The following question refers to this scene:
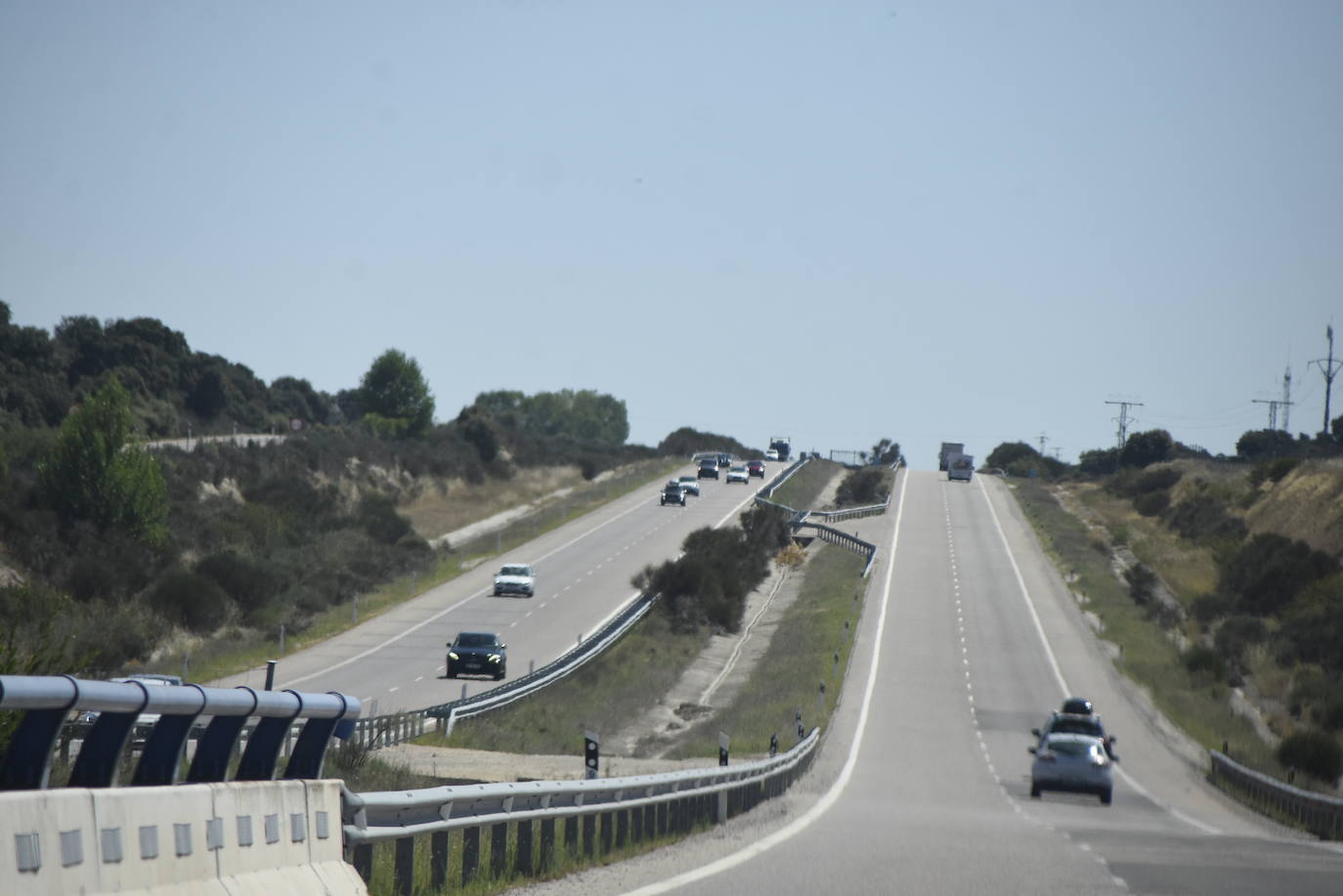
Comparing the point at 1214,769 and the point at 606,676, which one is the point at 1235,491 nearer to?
the point at 606,676

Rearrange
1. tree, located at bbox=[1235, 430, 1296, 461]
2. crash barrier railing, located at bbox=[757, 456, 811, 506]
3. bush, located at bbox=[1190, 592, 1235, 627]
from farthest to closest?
tree, located at bbox=[1235, 430, 1296, 461] < crash barrier railing, located at bbox=[757, 456, 811, 506] < bush, located at bbox=[1190, 592, 1235, 627]

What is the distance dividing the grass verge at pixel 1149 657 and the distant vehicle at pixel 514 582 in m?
22.5

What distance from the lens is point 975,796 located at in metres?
28.7

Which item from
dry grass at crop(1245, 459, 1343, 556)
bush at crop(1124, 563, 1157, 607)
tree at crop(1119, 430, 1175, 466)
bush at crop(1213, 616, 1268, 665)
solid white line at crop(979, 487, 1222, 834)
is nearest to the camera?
solid white line at crop(979, 487, 1222, 834)

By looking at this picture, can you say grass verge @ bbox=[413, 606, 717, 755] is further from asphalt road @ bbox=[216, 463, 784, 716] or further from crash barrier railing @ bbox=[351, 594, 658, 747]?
asphalt road @ bbox=[216, 463, 784, 716]

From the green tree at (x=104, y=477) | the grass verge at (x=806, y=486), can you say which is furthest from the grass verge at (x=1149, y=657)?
the green tree at (x=104, y=477)

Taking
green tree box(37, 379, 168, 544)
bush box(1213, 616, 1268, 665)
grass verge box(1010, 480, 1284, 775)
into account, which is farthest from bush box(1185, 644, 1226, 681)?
green tree box(37, 379, 168, 544)

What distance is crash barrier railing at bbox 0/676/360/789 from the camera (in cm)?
603

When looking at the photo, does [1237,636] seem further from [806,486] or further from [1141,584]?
[806,486]

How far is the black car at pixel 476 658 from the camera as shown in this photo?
4572 centimetres

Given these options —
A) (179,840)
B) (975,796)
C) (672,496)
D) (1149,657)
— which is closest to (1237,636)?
(1149,657)

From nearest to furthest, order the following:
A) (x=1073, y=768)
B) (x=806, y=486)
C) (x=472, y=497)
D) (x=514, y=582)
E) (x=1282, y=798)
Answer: (x=1282, y=798) → (x=1073, y=768) → (x=514, y=582) → (x=472, y=497) → (x=806, y=486)

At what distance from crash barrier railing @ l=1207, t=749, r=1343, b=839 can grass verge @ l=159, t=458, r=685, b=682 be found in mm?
24096

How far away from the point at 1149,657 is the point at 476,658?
24.4 meters
